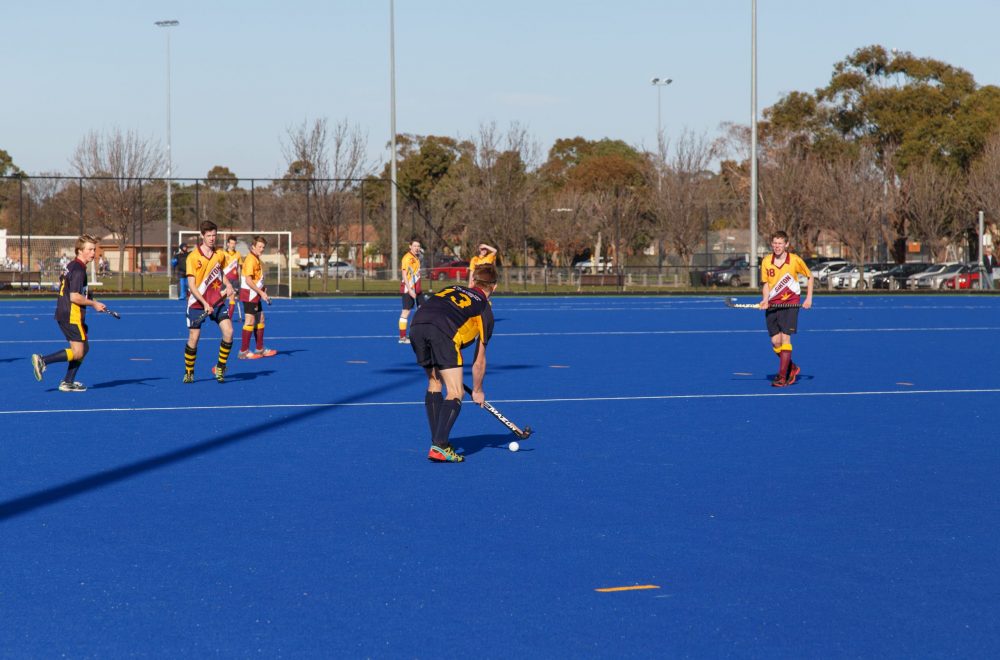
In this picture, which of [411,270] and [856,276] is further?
[856,276]

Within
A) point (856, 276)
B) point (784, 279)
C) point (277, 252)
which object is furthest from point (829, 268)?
point (784, 279)

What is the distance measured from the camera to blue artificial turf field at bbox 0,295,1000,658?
5398 millimetres

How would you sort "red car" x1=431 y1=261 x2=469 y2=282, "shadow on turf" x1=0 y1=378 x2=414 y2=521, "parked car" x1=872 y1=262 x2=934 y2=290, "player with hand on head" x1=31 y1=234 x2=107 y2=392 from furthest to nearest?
1. "red car" x1=431 y1=261 x2=469 y2=282
2. "parked car" x1=872 y1=262 x2=934 y2=290
3. "player with hand on head" x1=31 y1=234 x2=107 y2=392
4. "shadow on turf" x1=0 y1=378 x2=414 y2=521

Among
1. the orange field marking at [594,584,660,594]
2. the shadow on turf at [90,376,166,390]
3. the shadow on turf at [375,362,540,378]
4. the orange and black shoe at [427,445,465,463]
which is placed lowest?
the orange field marking at [594,584,660,594]

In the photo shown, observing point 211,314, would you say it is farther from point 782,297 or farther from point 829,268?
point 829,268

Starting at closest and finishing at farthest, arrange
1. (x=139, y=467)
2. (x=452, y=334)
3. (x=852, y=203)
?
(x=452, y=334) → (x=139, y=467) → (x=852, y=203)

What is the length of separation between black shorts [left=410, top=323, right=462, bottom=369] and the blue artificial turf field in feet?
2.69

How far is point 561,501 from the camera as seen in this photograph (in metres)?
8.16

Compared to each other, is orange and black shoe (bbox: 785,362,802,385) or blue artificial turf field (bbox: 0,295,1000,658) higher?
orange and black shoe (bbox: 785,362,802,385)

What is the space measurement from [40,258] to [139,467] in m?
44.8

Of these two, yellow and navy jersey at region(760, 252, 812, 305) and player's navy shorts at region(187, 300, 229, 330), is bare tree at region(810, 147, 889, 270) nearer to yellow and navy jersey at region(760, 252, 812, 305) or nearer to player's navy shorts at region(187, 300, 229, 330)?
yellow and navy jersey at region(760, 252, 812, 305)

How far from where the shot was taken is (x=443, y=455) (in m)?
9.45

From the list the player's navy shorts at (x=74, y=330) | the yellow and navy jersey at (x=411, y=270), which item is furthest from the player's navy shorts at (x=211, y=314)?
the yellow and navy jersey at (x=411, y=270)

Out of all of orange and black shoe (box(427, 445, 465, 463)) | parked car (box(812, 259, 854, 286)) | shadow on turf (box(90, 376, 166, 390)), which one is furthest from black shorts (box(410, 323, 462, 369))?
parked car (box(812, 259, 854, 286))
